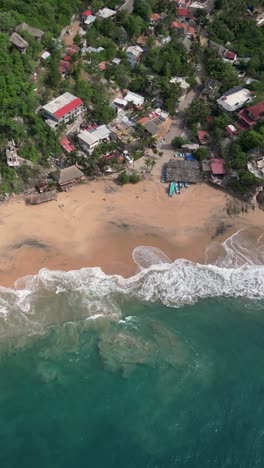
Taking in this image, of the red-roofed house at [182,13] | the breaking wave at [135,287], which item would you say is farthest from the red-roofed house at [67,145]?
the red-roofed house at [182,13]

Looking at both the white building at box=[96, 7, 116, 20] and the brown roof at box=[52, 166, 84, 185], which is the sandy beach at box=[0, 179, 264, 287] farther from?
the white building at box=[96, 7, 116, 20]

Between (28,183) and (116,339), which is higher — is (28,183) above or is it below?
above

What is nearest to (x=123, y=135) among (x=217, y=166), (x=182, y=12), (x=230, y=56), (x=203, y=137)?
(x=203, y=137)

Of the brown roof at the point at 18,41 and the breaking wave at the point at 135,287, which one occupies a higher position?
the brown roof at the point at 18,41

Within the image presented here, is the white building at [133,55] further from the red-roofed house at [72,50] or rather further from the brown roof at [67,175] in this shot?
the brown roof at [67,175]

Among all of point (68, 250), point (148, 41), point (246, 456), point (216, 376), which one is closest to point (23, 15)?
point (148, 41)

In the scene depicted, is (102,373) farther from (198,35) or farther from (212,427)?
(198,35)
